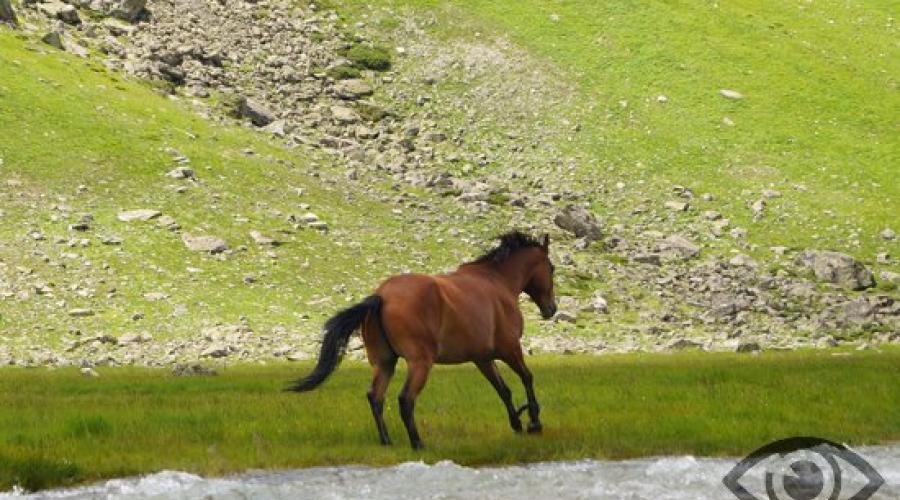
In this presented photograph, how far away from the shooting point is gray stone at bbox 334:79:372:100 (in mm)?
74438

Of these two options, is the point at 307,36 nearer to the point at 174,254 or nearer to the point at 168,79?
the point at 168,79

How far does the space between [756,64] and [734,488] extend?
69.4 meters

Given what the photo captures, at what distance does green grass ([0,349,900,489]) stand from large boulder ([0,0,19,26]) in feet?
135

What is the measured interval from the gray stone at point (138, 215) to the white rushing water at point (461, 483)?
38.0 m

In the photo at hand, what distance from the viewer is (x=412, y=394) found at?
17.4 meters

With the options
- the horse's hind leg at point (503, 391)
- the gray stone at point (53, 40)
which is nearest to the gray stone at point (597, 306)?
the gray stone at point (53, 40)

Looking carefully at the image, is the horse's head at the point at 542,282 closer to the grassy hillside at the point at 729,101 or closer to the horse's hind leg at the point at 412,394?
the horse's hind leg at the point at 412,394

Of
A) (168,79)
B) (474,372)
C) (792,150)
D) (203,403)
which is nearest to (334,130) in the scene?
(168,79)

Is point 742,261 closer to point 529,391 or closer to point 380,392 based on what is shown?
point 529,391

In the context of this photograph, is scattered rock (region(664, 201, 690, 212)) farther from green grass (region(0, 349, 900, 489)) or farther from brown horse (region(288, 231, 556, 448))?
brown horse (region(288, 231, 556, 448))

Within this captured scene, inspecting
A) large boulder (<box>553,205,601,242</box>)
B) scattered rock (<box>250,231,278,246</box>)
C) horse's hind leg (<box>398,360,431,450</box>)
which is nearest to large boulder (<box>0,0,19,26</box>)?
scattered rock (<box>250,231,278,246</box>)

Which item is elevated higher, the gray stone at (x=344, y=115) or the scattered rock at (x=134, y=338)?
the gray stone at (x=344, y=115)

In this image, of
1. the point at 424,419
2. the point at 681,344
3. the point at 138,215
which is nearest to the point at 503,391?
the point at 424,419

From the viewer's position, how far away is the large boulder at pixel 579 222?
60.6 meters
